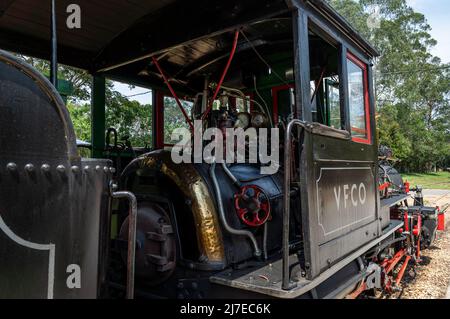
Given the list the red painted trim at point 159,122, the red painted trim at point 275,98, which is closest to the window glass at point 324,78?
the red painted trim at point 275,98

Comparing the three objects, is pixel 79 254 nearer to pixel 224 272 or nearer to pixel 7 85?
pixel 7 85

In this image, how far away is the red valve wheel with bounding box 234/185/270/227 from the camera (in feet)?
8.23

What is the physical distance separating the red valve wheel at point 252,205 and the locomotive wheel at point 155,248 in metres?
0.50

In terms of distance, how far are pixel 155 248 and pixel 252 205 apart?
724mm

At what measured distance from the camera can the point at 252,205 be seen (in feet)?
8.18

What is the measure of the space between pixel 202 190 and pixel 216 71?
1.87 metres

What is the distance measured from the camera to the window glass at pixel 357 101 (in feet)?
10.0

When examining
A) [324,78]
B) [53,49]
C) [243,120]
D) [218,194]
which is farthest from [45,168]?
[324,78]

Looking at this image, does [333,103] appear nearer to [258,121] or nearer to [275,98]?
[258,121]

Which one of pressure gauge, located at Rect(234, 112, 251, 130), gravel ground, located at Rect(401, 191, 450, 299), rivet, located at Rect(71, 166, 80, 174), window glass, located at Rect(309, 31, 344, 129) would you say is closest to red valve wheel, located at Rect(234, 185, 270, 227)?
pressure gauge, located at Rect(234, 112, 251, 130)

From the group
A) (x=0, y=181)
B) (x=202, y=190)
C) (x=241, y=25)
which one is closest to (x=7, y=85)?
(x=0, y=181)

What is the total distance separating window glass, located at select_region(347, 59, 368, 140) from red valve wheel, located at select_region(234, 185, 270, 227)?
1.05 metres

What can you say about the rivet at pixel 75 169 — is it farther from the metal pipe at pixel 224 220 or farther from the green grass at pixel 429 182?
the green grass at pixel 429 182

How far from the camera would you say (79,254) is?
1319 mm
